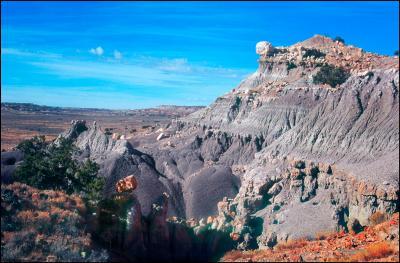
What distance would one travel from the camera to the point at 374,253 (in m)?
14.1

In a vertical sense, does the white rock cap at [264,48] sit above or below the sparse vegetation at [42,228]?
above

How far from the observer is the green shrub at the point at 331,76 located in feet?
154

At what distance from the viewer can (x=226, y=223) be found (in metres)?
31.3

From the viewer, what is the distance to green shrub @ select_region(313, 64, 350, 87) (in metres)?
47.1

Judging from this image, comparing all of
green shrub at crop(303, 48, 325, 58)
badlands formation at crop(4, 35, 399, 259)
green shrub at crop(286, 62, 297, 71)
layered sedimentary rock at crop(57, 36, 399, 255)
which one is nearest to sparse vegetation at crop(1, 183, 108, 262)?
badlands formation at crop(4, 35, 399, 259)

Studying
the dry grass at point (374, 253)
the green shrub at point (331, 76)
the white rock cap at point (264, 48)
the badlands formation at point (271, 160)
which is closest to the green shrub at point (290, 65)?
the badlands formation at point (271, 160)

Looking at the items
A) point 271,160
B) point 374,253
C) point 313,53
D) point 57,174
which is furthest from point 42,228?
point 313,53

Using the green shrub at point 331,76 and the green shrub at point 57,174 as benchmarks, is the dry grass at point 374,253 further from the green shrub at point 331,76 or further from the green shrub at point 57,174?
the green shrub at point 331,76

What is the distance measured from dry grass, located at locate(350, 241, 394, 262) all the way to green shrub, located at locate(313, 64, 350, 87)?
32938mm

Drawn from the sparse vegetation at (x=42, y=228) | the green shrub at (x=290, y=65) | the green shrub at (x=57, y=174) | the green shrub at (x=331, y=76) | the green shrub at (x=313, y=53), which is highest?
the green shrub at (x=313, y=53)

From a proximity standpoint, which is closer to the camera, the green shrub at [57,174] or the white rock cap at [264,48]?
the green shrub at [57,174]

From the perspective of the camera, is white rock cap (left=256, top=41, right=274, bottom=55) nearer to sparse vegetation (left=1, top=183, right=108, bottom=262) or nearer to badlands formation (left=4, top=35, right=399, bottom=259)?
badlands formation (left=4, top=35, right=399, bottom=259)

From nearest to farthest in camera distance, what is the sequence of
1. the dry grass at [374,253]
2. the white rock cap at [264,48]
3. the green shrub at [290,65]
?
the dry grass at [374,253]
the green shrub at [290,65]
the white rock cap at [264,48]

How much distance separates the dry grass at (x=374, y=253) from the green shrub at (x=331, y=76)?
32938mm
